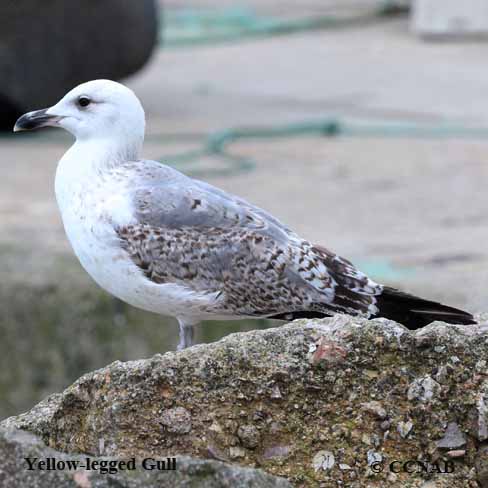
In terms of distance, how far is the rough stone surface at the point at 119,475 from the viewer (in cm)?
256

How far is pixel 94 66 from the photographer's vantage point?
11.0 m

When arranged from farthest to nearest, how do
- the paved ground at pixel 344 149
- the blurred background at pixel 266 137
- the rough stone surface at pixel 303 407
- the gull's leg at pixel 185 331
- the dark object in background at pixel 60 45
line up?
the dark object in background at pixel 60 45 < the paved ground at pixel 344 149 < the blurred background at pixel 266 137 < the gull's leg at pixel 185 331 < the rough stone surface at pixel 303 407

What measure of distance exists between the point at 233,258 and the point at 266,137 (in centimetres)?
626

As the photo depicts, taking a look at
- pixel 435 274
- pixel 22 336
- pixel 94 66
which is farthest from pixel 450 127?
pixel 22 336

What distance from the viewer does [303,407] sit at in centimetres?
300

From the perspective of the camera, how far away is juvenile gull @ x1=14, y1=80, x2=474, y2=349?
4.14 meters

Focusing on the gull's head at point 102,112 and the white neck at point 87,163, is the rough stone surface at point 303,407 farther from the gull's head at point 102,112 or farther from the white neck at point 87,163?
the gull's head at point 102,112

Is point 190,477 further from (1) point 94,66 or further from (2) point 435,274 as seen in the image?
(1) point 94,66

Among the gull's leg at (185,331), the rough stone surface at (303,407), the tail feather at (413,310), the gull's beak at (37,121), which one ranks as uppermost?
the gull's beak at (37,121)

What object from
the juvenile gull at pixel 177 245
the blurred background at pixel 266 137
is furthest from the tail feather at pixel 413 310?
the blurred background at pixel 266 137

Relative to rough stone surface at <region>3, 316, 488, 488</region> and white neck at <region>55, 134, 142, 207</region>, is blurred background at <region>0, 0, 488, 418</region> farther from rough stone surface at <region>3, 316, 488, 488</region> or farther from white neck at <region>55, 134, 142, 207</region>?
rough stone surface at <region>3, 316, 488, 488</region>

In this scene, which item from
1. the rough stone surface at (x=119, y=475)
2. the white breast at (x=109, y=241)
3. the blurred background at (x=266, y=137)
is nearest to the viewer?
the rough stone surface at (x=119, y=475)

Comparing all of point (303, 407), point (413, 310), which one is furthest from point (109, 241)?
point (303, 407)

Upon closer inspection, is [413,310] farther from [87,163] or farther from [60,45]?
[60,45]
